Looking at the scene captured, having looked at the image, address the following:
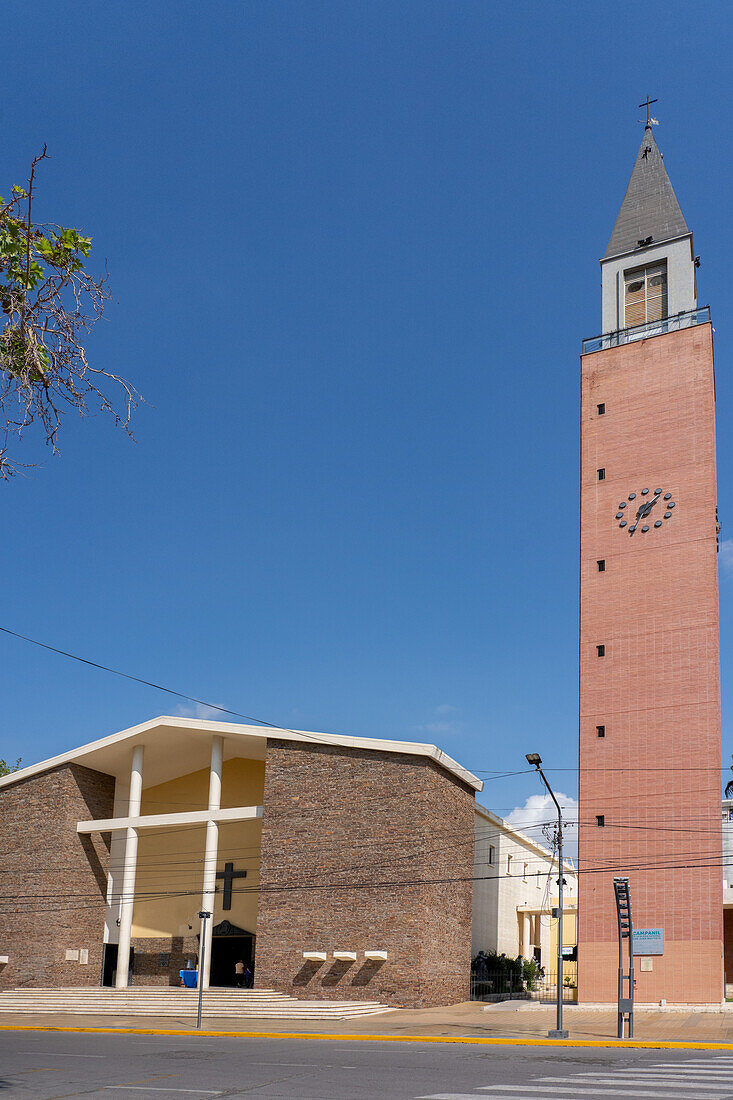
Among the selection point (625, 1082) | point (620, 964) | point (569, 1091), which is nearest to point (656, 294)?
point (620, 964)

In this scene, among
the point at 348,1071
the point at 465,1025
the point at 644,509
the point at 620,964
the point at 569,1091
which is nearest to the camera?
the point at 569,1091

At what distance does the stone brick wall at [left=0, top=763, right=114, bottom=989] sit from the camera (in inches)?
1700

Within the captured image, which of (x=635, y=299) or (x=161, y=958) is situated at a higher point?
(x=635, y=299)

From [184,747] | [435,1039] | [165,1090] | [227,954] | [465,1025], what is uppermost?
[184,747]

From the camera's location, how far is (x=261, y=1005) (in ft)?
114

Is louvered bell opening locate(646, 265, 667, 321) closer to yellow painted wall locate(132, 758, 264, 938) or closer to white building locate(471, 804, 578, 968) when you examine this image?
white building locate(471, 804, 578, 968)

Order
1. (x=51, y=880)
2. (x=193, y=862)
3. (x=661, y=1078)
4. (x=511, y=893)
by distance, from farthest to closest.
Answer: (x=511, y=893)
(x=193, y=862)
(x=51, y=880)
(x=661, y=1078)

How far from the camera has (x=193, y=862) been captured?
46.1 meters

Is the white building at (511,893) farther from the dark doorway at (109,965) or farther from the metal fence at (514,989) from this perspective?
the dark doorway at (109,965)

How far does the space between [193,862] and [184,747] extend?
518 cm

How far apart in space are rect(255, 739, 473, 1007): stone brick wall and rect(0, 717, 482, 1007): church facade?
0.18ft

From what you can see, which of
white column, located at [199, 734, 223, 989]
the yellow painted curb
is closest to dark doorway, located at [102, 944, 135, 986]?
white column, located at [199, 734, 223, 989]

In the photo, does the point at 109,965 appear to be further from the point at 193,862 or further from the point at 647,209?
the point at 647,209

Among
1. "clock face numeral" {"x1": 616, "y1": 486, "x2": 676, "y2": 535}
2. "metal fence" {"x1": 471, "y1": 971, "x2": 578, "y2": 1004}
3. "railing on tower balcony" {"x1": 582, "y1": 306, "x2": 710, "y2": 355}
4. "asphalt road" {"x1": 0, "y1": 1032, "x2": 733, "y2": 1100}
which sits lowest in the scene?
"metal fence" {"x1": 471, "y1": 971, "x2": 578, "y2": 1004}
